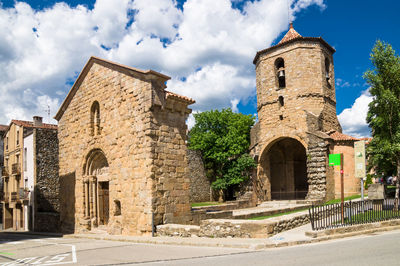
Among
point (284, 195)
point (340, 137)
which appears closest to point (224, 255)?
point (340, 137)

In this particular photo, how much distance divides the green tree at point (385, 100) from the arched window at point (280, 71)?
10.1m

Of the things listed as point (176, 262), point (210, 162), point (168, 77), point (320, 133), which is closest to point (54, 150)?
point (210, 162)

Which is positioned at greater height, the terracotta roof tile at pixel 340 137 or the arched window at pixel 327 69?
the arched window at pixel 327 69

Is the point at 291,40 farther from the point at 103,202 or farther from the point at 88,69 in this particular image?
the point at 103,202

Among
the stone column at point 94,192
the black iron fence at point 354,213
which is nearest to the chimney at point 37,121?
the stone column at point 94,192

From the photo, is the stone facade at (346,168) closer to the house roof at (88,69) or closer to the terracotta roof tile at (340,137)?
the terracotta roof tile at (340,137)

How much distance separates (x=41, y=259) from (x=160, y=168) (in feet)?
15.9

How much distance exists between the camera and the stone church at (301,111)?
2205cm

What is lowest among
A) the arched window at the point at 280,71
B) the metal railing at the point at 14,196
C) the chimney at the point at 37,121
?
the metal railing at the point at 14,196

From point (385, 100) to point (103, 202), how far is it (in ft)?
44.1

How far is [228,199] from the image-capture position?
101ft

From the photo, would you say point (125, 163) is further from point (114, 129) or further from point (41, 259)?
point (41, 259)

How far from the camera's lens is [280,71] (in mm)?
25391

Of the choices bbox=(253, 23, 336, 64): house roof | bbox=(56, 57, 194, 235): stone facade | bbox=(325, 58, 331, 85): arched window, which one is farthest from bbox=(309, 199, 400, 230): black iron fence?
bbox=(253, 23, 336, 64): house roof
